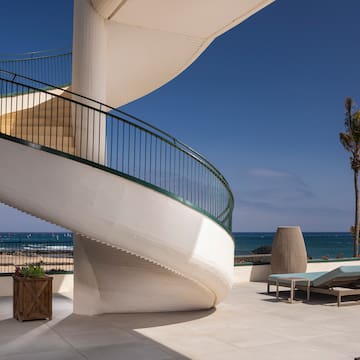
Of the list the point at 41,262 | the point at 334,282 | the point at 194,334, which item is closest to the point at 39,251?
the point at 41,262

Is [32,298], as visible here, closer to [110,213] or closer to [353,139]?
[110,213]

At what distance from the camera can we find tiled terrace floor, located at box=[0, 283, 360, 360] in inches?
281

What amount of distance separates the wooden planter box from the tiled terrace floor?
0.57ft

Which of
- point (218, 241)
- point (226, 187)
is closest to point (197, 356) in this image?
point (218, 241)

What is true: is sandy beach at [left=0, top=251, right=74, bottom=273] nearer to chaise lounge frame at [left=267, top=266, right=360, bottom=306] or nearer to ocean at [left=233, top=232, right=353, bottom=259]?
chaise lounge frame at [left=267, top=266, right=360, bottom=306]

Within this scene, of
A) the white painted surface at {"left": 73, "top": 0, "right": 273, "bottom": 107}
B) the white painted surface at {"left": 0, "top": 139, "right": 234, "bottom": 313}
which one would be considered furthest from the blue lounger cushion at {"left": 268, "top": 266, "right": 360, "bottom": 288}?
the white painted surface at {"left": 73, "top": 0, "right": 273, "bottom": 107}

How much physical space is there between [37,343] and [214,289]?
3664 millimetres

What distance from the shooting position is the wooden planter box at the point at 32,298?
9.31 m

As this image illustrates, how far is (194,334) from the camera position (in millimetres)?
8422

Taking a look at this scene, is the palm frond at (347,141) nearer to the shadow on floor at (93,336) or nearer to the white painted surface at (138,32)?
the white painted surface at (138,32)

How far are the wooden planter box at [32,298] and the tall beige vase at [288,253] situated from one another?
25.1 ft

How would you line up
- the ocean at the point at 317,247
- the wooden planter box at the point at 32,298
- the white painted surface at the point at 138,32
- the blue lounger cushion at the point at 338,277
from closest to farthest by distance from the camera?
1. the wooden planter box at the point at 32,298
2. the white painted surface at the point at 138,32
3. the blue lounger cushion at the point at 338,277
4. the ocean at the point at 317,247

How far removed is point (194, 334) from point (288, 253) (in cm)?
728

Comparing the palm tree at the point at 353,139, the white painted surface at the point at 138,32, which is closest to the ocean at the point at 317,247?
the palm tree at the point at 353,139
